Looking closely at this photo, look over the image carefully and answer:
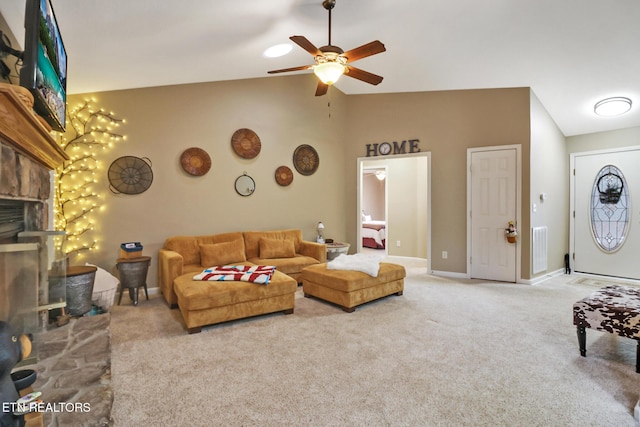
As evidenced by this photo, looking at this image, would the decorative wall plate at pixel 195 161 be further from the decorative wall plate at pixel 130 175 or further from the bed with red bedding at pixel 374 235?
the bed with red bedding at pixel 374 235

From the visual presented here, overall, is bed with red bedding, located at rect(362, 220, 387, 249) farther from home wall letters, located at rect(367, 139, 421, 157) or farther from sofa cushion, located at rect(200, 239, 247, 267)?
sofa cushion, located at rect(200, 239, 247, 267)

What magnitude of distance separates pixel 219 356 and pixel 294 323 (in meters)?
0.86

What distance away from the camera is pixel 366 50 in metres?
2.84

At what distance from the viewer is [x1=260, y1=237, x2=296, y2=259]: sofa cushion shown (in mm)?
4766

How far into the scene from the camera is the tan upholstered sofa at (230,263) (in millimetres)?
3043

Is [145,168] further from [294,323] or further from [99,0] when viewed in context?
[294,323]

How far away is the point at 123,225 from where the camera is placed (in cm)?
418

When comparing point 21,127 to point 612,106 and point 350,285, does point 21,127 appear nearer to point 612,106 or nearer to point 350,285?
point 350,285

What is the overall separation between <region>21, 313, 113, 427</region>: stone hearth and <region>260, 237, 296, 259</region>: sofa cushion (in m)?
2.35

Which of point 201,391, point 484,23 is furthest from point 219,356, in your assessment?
point 484,23

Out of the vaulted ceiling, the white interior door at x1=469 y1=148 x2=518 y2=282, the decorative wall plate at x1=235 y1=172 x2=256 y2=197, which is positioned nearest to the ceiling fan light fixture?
the vaulted ceiling

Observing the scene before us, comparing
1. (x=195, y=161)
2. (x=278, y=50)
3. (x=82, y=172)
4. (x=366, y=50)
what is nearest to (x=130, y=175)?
(x=82, y=172)

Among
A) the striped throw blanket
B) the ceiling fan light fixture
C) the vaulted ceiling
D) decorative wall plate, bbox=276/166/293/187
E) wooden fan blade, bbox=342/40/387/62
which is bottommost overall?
the striped throw blanket

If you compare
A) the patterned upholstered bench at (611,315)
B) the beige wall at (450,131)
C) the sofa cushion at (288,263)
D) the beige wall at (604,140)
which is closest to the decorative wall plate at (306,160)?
A: the beige wall at (450,131)
